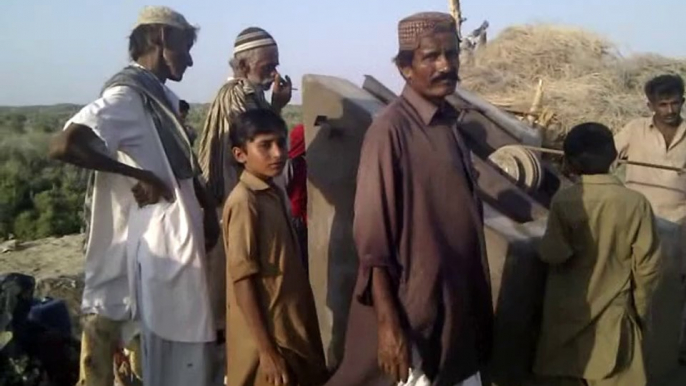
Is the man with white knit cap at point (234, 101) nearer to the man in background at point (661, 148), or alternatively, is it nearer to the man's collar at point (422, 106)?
the man's collar at point (422, 106)

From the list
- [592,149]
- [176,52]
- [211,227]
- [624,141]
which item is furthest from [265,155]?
[624,141]

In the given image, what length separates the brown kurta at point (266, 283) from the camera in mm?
3137

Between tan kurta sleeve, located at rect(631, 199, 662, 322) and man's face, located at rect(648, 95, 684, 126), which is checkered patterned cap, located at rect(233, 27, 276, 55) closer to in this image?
tan kurta sleeve, located at rect(631, 199, 662, 322)

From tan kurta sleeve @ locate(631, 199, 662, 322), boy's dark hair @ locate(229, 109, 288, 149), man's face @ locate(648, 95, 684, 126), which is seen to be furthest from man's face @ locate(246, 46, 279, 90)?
man's face @ locate(648, 95, 684, 126)

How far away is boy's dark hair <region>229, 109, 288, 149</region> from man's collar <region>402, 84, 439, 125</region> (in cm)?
76

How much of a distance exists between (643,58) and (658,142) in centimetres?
662

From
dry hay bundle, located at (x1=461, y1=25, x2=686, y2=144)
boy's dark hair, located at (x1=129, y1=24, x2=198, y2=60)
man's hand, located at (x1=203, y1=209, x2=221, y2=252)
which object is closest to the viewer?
boy's dark hair, located at (x1=129, y1=24, x2=198, y2=60)

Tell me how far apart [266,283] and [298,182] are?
5.56ft

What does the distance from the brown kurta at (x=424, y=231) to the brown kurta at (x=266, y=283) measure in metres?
0.46

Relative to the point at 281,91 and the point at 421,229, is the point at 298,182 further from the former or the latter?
the point at 421,229

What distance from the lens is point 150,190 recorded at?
3.31 metres

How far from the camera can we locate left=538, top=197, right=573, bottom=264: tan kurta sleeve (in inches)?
124

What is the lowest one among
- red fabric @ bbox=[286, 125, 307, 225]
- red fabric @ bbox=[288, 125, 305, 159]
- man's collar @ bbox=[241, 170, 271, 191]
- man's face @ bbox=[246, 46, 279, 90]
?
red fabric @ bbox=[286, 125, 307, 225]

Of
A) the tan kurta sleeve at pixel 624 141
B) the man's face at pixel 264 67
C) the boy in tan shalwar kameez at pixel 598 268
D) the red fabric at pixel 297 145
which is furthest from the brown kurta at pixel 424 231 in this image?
the tan kurta sleeve at pixel 624 141
